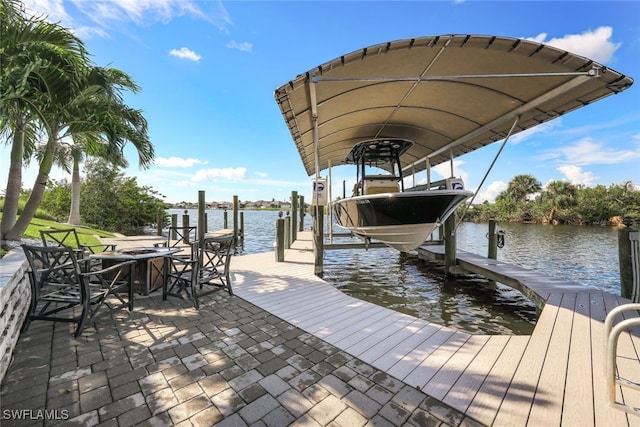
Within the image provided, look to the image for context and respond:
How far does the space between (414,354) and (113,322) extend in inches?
140

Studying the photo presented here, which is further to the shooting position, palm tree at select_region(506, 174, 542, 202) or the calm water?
palm tree at select_region(506, 174, 542, 202)

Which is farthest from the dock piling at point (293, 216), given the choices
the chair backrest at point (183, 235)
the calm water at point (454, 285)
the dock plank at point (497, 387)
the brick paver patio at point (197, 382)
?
the dock plank at point (497, 387)

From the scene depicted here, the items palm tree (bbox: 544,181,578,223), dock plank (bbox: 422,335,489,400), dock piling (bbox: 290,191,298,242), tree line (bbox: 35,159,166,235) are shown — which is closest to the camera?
dock plank (bbox: 422,335,489,400)

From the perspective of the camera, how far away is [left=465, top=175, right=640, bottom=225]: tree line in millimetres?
32094

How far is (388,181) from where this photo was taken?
6977 mm

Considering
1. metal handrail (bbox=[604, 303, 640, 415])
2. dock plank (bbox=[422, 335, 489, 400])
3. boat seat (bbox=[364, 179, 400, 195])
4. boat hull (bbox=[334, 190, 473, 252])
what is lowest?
dock plank (bbox=[422, 335, 489, 400])

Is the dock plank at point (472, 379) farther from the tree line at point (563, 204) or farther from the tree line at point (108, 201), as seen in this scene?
the tree line at point (563, 204)

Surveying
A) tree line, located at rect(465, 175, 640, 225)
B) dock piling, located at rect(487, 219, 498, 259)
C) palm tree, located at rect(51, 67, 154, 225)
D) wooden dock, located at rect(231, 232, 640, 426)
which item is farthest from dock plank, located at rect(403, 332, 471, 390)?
tree line, located at rect(465, 175, 640, 225)

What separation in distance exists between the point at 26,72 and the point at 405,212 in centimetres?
678

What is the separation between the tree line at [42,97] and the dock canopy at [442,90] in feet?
14.5

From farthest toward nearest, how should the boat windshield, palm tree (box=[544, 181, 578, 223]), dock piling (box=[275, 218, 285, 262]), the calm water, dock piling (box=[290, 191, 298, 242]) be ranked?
palm tree (box=[544, 181, 578, 223]) → dock piling (box=[290, 191, 298, 242]) → dock piling (box=[275, 218, 285, 262]) → the boat windshield → the calm water

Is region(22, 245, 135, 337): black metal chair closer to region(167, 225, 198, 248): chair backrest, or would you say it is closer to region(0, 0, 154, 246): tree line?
region(167, 225, 198, 248): chair backrest

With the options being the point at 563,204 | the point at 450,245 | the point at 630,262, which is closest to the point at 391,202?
the point at 450,245

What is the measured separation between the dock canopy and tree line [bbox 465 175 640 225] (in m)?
35.8
